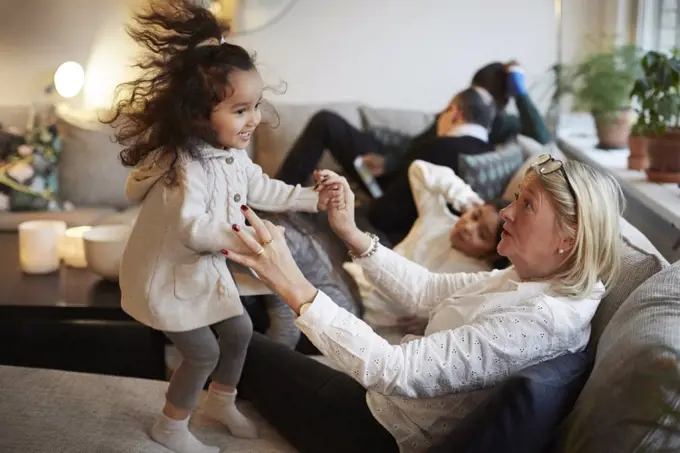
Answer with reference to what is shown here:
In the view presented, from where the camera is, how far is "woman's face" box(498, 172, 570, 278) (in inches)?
43.3

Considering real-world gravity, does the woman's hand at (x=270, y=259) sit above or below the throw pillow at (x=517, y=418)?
above

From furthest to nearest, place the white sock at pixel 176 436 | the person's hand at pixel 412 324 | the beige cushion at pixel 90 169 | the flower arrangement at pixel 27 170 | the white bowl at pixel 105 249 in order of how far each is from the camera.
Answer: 1. the beige cushion at pixel 90 169
2. the flower arrangement at pixel 27 170
3. the white bowl at pixel 105 249
4. the person's hand at pixel 412 324
5. the white sock at pixel 176 436

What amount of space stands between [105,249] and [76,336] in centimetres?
23

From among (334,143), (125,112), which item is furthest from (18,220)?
(125,112)

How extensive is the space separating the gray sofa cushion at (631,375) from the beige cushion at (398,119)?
1.83 metres

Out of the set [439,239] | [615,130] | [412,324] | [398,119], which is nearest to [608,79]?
[615,130]

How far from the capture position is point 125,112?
1049 millimetres

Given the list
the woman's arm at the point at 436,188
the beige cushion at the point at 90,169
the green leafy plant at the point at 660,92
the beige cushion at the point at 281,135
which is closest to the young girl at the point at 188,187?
the woman's arm at the point at 436,188

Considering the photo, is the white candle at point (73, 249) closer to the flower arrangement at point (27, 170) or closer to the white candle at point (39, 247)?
the white candle at point (39, 247)

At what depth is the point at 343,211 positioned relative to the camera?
49.1 inches

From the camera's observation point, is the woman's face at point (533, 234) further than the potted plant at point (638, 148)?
No

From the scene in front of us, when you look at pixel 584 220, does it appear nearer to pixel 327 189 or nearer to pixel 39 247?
pixel 327 189

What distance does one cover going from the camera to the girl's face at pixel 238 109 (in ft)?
3.34

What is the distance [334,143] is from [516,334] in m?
1.51
